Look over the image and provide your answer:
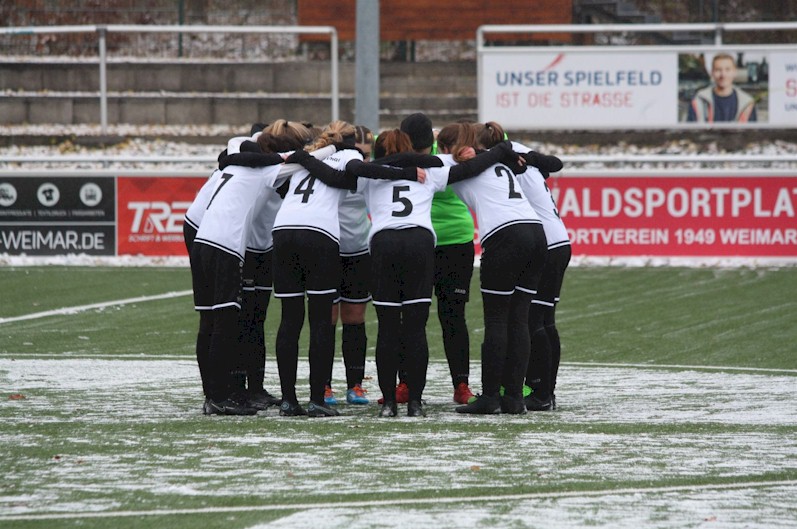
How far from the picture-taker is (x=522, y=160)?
9.20 metres

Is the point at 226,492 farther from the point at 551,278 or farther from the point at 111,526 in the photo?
the point at 551,278

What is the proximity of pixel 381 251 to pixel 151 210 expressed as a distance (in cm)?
1188

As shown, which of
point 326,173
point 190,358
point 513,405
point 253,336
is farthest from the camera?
point 190,358

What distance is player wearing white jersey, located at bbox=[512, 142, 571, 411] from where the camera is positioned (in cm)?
936

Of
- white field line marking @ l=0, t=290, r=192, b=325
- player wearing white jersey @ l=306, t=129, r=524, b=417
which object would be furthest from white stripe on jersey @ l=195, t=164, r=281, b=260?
white field line marking @ l=0, t=290, r=192, b=325

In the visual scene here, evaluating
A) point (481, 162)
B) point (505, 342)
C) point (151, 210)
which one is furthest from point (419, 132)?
point (151, 210)

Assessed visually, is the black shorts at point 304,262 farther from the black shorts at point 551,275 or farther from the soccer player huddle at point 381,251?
the black shorts at point 551,275

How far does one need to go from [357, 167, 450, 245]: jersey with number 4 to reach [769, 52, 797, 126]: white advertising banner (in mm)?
13977

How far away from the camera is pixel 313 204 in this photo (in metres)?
8.82

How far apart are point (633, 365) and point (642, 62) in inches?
426

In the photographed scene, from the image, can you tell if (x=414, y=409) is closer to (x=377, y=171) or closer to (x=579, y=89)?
(x=377, y=171)

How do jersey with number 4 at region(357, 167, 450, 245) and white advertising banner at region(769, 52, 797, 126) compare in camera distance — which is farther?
white advertising banner at region(769, 52, 797, 126)

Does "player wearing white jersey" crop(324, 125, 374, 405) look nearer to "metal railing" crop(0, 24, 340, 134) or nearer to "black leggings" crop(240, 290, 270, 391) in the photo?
"black leggings" crop(240, 290, 270, 391)

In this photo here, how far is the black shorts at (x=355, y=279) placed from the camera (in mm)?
9555
